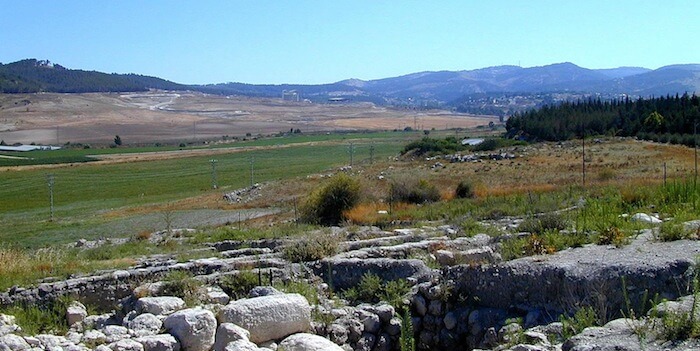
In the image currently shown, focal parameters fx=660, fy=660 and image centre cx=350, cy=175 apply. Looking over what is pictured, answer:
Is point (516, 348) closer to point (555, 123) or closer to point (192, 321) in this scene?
point (192, 321)

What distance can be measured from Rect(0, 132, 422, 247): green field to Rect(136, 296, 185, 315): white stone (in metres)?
17.7

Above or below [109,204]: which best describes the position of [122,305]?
above

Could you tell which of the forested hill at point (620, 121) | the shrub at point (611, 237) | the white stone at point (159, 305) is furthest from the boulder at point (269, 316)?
the forested hill at point (620, 121)

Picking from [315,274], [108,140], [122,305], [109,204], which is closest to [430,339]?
[315,274]

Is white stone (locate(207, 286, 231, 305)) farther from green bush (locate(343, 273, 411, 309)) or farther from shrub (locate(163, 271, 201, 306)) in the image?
green bush (locate(343, 273, 411, 309))

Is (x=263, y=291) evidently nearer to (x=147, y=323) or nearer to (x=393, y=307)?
(x=147, y=323)

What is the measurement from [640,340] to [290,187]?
1566 inches

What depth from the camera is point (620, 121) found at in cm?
6906

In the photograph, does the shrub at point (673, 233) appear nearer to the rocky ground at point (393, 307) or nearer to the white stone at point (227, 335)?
the rocky ground at point (393, 307)

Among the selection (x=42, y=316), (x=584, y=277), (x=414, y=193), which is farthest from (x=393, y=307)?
(x=414, y=193)

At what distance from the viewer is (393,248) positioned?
42.9ft

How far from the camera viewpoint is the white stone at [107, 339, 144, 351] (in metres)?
7.78

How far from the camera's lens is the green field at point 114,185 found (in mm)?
32812

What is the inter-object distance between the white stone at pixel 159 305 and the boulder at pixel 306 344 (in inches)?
79.1
